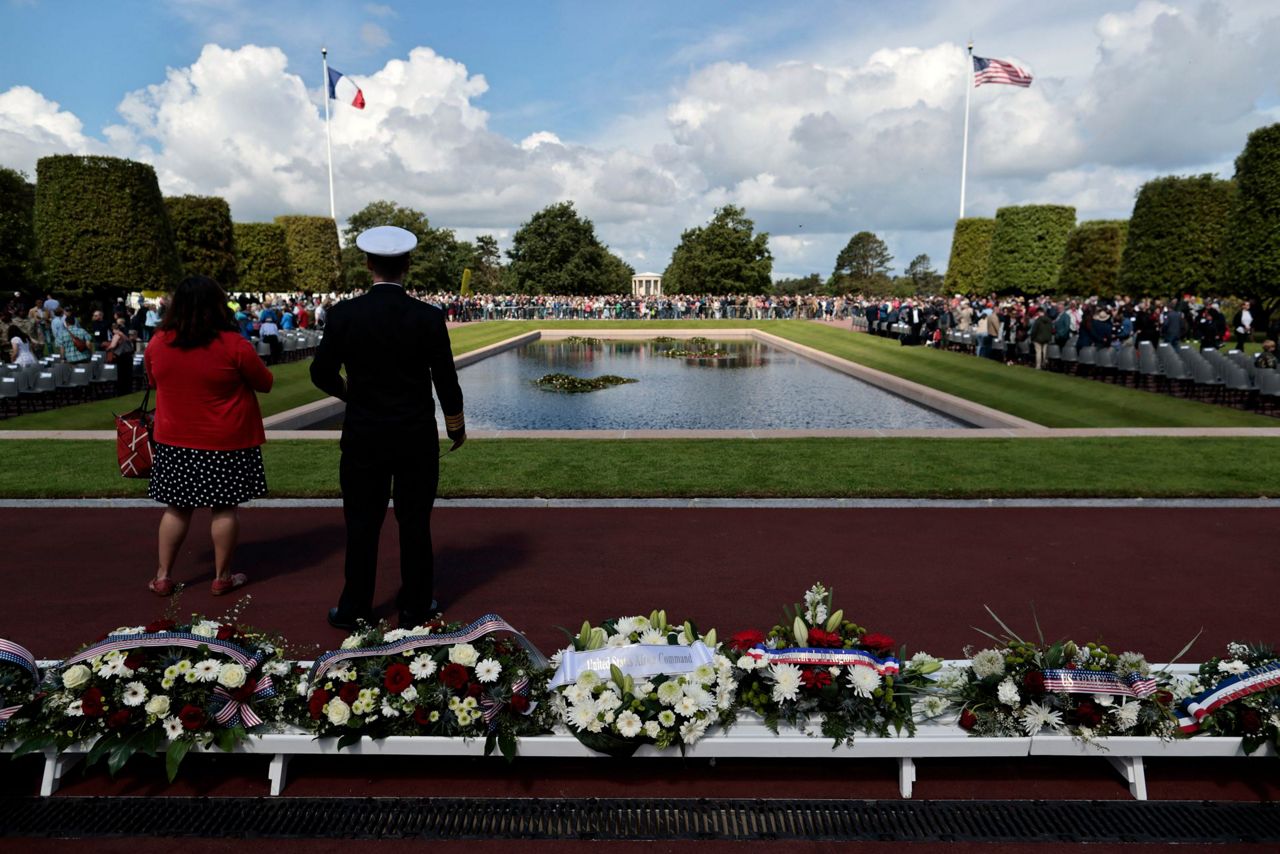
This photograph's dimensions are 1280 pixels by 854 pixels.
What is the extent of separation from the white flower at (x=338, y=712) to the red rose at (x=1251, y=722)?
137 inches

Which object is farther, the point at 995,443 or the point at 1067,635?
the point at 995,443

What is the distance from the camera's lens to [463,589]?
6.06 meters

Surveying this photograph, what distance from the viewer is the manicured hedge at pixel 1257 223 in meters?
22.0

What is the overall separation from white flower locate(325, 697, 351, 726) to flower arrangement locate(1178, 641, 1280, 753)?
3296 millimetres

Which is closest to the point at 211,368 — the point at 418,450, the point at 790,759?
the point at 418,450

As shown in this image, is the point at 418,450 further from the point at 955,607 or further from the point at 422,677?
the point at 955,607

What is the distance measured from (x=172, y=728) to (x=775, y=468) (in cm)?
756

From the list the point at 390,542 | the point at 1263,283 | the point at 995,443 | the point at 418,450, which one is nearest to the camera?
the point at 418,450

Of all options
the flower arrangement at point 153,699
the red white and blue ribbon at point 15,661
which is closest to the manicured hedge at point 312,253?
the red white and blue ribbon at point 15,661

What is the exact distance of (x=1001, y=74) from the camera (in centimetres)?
3638

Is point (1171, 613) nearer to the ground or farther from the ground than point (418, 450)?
nearer to the ground

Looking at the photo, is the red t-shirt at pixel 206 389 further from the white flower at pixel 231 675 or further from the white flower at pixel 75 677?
the white flower at pixel 231 675

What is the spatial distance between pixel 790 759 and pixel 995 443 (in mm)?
9001

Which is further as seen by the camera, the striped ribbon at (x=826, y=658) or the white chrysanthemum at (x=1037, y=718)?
the striped ribbon at (x=826, y=658)
